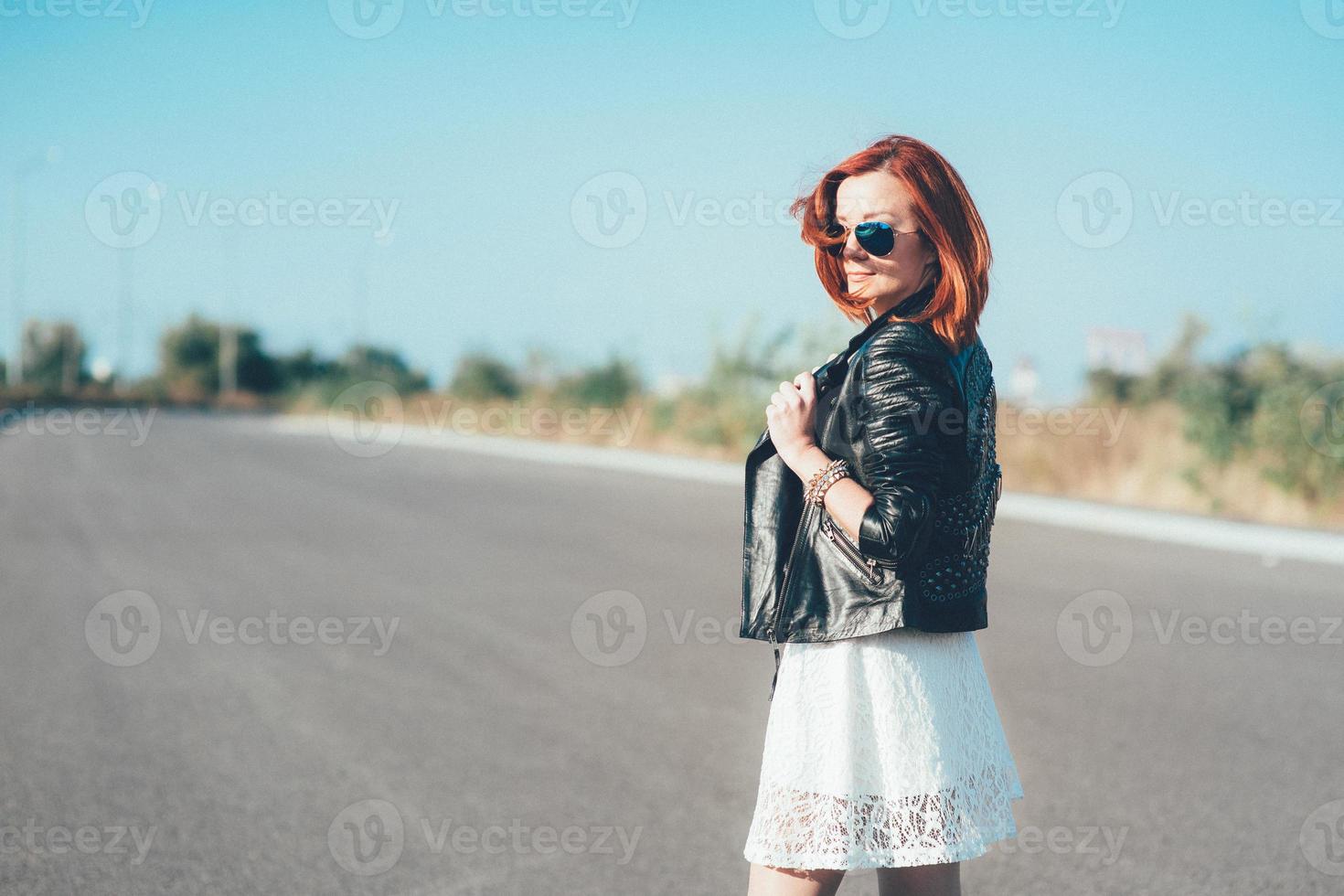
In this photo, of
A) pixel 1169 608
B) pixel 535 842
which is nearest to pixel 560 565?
pixel 1169 608

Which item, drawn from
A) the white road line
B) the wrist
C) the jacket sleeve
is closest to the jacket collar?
the jacket sleeve

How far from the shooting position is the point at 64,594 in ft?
27.3

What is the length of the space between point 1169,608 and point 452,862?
641 cm

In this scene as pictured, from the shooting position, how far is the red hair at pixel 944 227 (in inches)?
83.2

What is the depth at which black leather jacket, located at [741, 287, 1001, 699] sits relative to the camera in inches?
78.9

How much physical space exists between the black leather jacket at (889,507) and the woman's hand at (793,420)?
0.04 m

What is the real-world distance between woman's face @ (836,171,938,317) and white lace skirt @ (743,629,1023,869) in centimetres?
63

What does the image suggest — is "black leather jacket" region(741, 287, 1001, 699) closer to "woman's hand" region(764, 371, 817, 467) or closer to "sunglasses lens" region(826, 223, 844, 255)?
"woman's hand" region(764, 371, 817, 467)

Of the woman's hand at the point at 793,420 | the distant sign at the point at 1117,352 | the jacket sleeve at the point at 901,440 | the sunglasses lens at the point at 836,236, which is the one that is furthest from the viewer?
the distant sign at the point at 1117,352

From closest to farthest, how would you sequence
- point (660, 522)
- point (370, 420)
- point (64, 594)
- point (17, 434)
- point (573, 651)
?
point (573, 651)
point (64, 594)
point (660, 522)
point (17, 434)
point (370, 420)

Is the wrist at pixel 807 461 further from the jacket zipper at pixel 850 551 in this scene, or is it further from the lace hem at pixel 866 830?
the lace hem at pixel 866 830

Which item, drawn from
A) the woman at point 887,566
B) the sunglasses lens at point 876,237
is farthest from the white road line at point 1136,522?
the sunglasses lens at point 876,237

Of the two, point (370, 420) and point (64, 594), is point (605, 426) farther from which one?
point (64, 594)

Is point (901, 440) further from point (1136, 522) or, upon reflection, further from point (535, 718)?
point (1136, 522)
